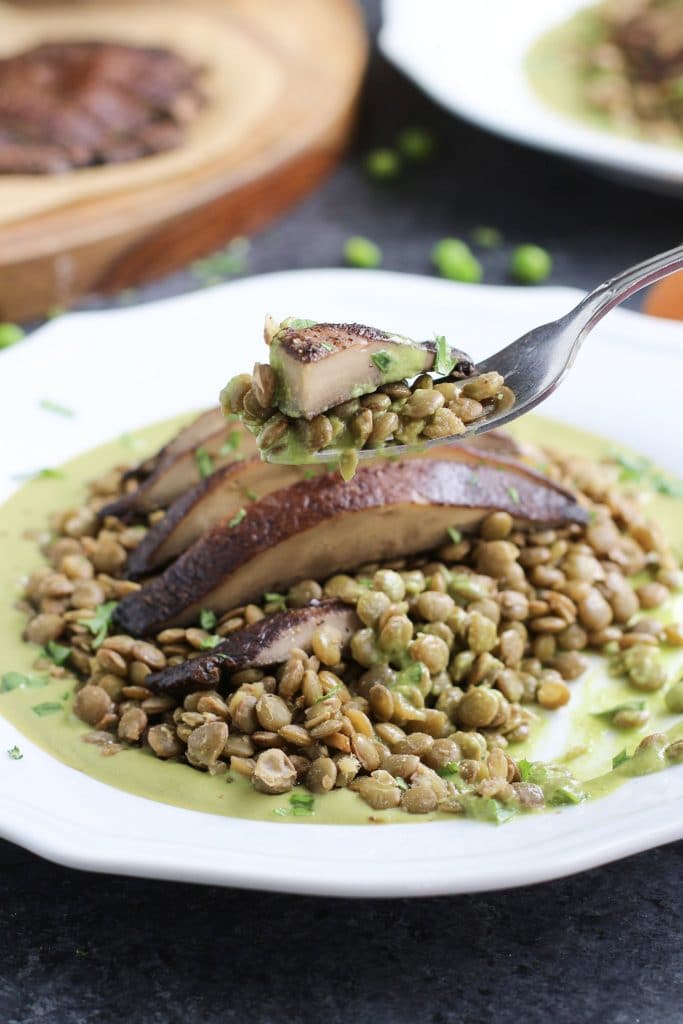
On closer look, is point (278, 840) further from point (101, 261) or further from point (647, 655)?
point (101, 261)

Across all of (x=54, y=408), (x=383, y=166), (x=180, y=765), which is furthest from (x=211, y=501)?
(x=383, y=166)

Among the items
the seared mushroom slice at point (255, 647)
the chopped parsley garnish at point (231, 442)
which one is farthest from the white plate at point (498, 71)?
the seared mushroom slice at point (255, 647)

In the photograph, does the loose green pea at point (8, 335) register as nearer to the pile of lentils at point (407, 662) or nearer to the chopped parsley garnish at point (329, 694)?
the pile of lentils at point (407, 662)

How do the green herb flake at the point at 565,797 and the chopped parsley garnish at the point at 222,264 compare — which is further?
the chopped parsley garnish at the point at 222,264

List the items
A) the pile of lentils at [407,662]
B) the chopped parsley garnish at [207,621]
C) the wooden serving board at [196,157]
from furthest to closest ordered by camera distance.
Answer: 1. the wooden serving board at [196,157]
2. the chopped parsley garnish at [207,621]
3. the pile of lentils at [407,662]

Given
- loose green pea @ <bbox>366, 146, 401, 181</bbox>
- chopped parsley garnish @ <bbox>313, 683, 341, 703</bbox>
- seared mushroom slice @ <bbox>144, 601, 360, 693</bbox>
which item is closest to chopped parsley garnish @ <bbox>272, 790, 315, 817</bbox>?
chopped parsley garnish @ <bbox>313, 683, 341, 703</bbox>
